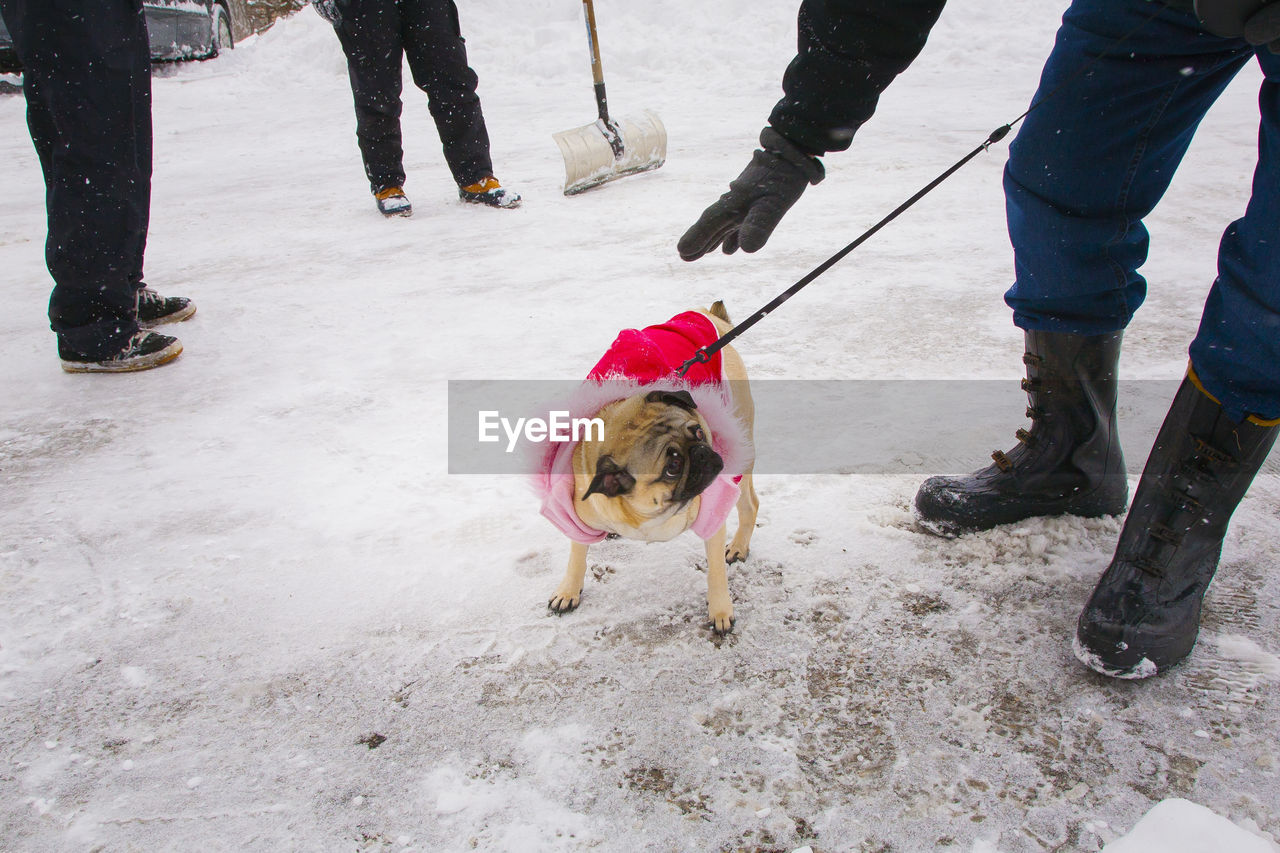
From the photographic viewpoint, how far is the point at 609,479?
145 centimetres

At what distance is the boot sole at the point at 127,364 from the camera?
283 centimetres

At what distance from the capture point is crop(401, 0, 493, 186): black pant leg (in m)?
4.43

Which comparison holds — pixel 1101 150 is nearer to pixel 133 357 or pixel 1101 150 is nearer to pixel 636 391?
pixel 636 391

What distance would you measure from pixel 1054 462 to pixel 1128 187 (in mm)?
650

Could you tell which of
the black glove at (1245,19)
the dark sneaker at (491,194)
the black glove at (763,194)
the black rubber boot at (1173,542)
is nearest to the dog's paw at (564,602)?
the black glove at (763,194)

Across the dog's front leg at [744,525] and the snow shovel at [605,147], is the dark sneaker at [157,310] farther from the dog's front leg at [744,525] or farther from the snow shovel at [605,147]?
the dog's front leg at [744,525]

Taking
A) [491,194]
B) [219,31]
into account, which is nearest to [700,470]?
[491,194]

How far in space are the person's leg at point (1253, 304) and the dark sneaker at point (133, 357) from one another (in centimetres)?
334

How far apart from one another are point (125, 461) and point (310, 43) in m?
10.4

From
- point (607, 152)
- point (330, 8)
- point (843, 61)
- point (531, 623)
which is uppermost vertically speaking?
point (330, 8)

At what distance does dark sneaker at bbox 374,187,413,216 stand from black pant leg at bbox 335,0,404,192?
5cm

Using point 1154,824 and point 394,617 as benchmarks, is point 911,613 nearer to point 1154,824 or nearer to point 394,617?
Answer: point 1154,824

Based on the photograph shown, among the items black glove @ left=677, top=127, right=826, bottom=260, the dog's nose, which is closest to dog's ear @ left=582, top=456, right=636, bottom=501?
the dog's nose

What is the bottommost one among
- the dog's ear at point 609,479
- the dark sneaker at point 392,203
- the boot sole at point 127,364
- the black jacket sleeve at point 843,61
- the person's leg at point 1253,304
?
the boot sole at point 127,364
